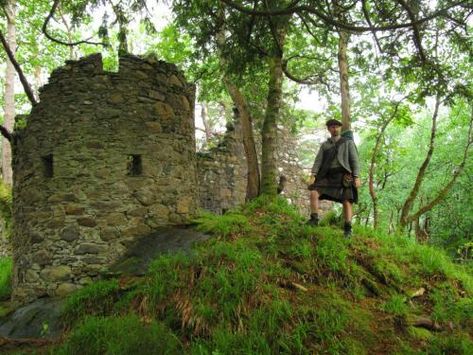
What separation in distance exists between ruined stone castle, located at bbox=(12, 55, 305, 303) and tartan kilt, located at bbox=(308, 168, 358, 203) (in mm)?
2067

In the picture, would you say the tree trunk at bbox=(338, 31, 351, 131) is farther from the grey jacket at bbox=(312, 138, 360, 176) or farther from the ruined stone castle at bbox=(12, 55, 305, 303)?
the ruined stone castle at bbox=(12, 55, 305, 303)

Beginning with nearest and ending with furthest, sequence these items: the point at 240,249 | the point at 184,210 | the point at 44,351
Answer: the point at 44,351 → the point at 240,249 → the point at 184,210

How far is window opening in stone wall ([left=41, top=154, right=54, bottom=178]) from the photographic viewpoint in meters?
5.22

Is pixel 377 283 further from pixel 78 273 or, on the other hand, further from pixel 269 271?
pixel 78 273

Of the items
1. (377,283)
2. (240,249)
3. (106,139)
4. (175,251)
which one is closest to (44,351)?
(175,251)

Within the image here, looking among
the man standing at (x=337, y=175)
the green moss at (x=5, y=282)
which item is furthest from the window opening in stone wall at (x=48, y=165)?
the man standing at (x=337, y=175)

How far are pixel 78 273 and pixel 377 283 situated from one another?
3886mm

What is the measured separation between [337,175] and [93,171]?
3481mm

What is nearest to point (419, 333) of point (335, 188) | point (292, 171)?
point (335, 188)

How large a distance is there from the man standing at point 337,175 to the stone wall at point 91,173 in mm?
2082

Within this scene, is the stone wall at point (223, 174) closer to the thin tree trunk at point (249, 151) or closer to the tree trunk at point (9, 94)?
the thin tree trunk at point (249, 151)

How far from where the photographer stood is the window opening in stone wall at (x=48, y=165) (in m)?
5.22

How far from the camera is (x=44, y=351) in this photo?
3598 mm

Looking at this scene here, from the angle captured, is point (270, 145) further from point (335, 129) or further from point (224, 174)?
point (224, 174)
